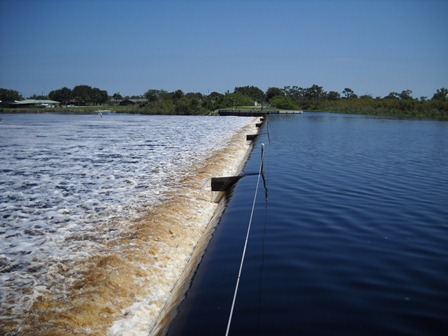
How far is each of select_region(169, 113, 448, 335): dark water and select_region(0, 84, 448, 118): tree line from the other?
88.4m

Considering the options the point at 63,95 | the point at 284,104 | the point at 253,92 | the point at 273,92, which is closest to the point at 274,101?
the point at 284,104

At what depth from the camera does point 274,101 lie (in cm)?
13638

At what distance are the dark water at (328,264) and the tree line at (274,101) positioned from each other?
88.4 m

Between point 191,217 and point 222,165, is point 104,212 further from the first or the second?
point 222,165

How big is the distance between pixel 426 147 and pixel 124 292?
25283 mm

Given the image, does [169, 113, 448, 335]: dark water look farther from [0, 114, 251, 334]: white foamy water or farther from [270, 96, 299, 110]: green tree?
[270, 96, 299, 110]: green tree

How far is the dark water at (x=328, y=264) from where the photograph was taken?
193 inches

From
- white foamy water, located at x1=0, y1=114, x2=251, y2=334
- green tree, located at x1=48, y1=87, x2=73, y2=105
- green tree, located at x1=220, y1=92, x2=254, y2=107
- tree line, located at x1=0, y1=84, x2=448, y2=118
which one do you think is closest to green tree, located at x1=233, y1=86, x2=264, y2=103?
tree line, located at x1=0, y1=84, x2=448, y2=118

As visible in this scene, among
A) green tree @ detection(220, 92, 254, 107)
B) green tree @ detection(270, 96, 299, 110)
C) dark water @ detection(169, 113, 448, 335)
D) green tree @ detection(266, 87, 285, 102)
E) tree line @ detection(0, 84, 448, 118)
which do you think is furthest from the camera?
green tree @ detection(266, 87, 285, 102)

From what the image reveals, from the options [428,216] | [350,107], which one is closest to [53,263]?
[428,216]

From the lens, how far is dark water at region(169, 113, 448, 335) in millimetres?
4891

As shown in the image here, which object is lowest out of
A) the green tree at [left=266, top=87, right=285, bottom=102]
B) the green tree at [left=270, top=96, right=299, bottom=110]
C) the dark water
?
the dark water

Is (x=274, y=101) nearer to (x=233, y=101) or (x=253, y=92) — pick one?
(x=233, y=101)

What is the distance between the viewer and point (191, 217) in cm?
947
